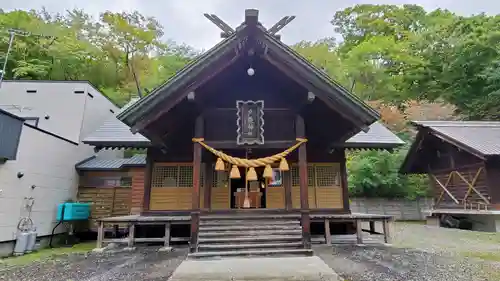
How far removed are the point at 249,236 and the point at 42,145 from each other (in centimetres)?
766

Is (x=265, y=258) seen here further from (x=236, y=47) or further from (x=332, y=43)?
(x=332, y=43)

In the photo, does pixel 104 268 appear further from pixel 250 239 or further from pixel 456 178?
pixel 456 178

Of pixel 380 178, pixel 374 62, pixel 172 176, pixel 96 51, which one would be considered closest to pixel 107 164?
pixel 172 176

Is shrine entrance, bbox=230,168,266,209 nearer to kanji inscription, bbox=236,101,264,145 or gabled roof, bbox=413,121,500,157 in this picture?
kanji inscription, bbox=236,101,264,145

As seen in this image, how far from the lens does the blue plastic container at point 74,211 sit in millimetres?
9719

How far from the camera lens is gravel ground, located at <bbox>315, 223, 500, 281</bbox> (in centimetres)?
450

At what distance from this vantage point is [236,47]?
18.4ft

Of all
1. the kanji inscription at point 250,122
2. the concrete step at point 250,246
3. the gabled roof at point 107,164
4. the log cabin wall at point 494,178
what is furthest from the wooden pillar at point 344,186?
the gabled roof at point 107,164

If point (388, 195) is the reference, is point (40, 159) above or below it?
above

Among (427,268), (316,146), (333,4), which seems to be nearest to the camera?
(427,268)

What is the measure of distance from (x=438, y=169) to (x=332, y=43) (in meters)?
18.2

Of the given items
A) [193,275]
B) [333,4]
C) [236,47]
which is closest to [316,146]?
[236,47]

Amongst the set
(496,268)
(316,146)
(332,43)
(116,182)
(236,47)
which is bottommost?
(496,268)

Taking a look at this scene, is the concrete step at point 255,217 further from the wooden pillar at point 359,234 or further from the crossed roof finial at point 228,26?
the crossed roof finial at point 228,26
